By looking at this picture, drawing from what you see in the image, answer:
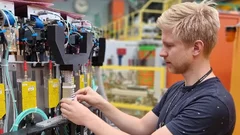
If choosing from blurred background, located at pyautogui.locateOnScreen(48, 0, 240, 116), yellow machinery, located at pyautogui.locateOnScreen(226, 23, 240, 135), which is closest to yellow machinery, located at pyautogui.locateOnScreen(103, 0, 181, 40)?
blurred background, located at pyautogui.locateOnScreen(48, 0, 240, 116)

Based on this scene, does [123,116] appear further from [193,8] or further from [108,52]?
[108,52]

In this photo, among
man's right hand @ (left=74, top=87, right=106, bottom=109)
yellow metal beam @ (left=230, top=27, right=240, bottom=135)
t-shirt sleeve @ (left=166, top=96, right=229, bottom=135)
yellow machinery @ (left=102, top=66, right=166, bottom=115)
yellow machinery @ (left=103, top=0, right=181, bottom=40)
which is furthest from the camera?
yellow machinery @ (left=103, top=0, right=181, bottom=40)

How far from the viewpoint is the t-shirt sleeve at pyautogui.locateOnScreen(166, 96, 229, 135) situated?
777mm

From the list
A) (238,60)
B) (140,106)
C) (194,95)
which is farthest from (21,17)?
(140,106)

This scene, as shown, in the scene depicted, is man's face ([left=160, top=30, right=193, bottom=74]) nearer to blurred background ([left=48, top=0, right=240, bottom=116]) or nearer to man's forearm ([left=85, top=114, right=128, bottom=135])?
man's forearm ([left=85, top=114, right=128, bottom=135])

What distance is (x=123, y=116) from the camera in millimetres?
1148

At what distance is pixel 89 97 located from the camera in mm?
1036

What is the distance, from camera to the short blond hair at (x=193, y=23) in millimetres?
824

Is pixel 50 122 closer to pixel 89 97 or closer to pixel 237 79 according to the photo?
pixel 89 97

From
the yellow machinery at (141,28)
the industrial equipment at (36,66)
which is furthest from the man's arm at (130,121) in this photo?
the yellow machinery at (141,28)

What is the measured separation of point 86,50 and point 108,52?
2.90 metres

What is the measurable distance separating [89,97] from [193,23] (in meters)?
0.56

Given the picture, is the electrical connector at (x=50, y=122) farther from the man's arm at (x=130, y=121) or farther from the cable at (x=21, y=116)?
the man's arm at (x=130, y=121)

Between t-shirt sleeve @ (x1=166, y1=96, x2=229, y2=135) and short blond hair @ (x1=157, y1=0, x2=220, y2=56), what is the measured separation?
0.22 metres
